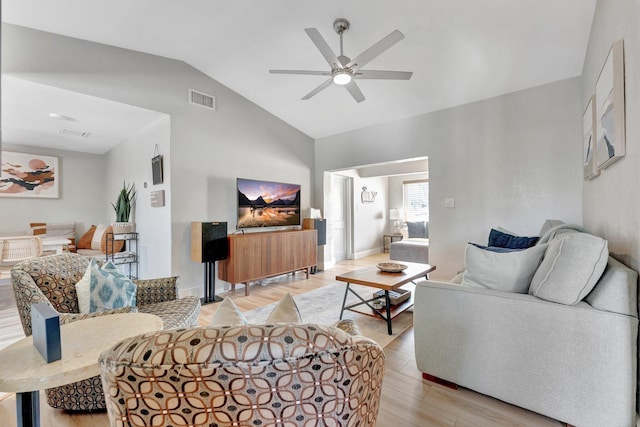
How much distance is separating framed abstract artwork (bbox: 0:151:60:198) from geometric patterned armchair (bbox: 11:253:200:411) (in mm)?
4505

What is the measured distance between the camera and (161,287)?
2.21 m

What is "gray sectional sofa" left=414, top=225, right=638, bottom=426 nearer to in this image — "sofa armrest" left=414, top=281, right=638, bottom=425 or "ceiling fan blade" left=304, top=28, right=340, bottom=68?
"sofa armrest" left=414, top=281, right=638, bottom=425

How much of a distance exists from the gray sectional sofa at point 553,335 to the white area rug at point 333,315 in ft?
2.89

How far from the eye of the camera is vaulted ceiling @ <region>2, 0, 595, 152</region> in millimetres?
2623

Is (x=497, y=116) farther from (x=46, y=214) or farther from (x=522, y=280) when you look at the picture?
(x=46, y=214)

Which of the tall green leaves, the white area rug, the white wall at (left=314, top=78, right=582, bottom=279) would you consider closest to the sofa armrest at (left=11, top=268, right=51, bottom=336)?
the white area rug

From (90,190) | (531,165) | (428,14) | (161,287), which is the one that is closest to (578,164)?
(531,165)

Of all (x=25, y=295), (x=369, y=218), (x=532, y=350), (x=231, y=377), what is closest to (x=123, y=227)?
(x=25, y=295)

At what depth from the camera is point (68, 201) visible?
544 cm

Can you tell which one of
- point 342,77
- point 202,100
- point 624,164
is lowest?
point 624,164

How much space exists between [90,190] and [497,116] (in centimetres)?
707

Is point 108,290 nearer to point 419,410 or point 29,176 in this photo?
point 419,410

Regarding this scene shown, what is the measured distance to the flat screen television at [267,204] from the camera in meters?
4.38

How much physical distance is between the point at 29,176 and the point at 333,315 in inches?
224
